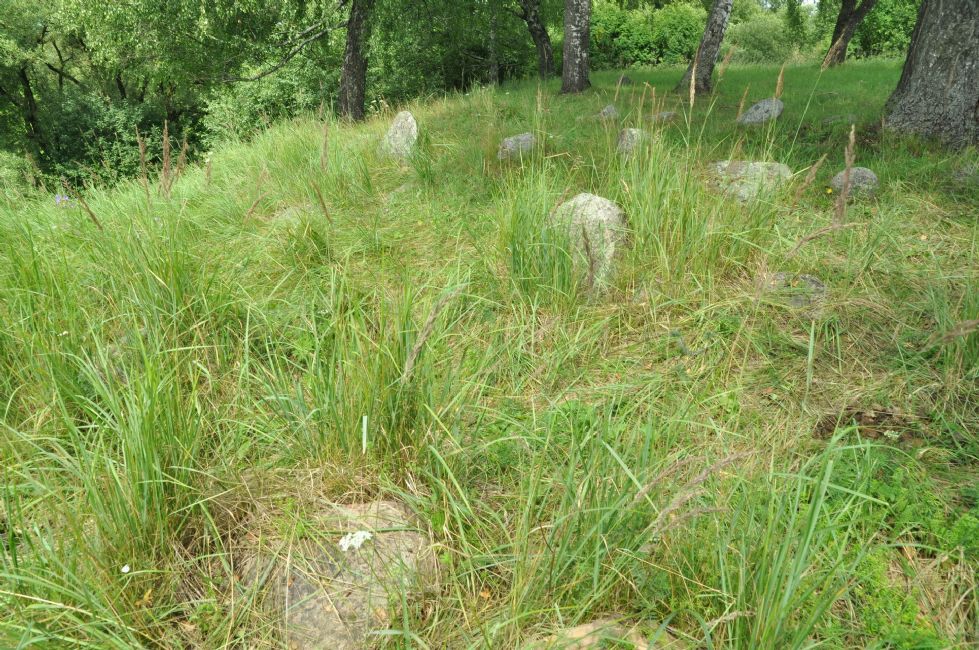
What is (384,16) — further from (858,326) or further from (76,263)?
(858,326)

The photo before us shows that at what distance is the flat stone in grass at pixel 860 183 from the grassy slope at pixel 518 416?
14 centimetres

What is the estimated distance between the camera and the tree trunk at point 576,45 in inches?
360

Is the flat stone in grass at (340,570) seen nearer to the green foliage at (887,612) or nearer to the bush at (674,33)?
the green foliage at (887,612)

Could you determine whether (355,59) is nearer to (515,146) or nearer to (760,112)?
(515,146)

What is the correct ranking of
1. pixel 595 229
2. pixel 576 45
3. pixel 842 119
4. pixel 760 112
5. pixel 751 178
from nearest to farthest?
pixel 595 229 < pixel 751 178 < pixel 842 119 < pixel 760 112 < pixel 576 45

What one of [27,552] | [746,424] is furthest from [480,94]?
[27,552]

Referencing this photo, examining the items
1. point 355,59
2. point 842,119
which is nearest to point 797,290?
point 842,119

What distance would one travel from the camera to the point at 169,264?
260 cm

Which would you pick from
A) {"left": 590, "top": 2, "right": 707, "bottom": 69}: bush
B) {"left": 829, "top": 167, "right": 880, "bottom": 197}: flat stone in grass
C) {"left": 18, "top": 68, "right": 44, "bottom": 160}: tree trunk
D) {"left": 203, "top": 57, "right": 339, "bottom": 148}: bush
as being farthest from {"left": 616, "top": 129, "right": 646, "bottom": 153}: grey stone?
{"left": 18, "top": 68, "right": 44, "bottom": 160}: tree trunk

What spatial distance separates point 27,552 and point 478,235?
9.63ft

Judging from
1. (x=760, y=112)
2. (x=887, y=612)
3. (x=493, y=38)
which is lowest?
(x=887, y=612)

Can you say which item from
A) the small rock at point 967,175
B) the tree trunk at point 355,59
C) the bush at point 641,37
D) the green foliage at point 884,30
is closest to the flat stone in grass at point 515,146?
the small rock at point 967,175

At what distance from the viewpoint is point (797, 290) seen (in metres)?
3.06

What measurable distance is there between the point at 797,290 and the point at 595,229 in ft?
3.70
